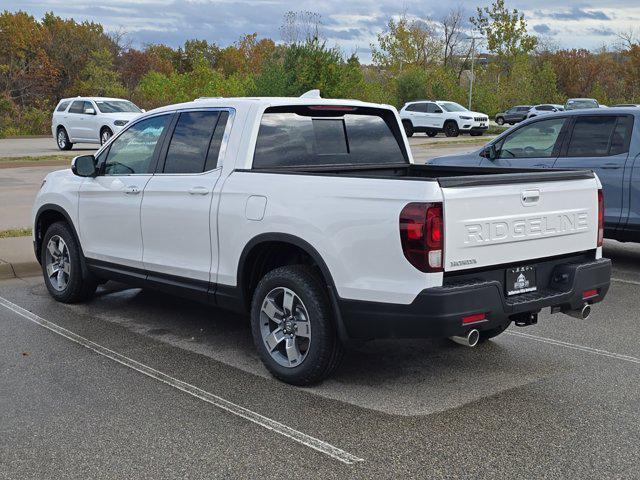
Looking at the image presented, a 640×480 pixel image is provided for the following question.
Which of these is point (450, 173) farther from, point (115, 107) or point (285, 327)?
point (115, 107)

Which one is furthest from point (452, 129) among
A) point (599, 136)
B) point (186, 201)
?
point (186, 201)

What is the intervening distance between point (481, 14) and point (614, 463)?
6667cm

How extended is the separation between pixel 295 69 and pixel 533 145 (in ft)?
63.5

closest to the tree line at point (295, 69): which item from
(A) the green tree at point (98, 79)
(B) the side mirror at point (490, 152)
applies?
(A) the green tree at point (98, 79)

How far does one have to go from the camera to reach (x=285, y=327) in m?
5.46

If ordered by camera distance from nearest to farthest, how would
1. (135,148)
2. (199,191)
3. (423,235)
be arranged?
1. (423,235)
2. (199,191)
3. (135,148)

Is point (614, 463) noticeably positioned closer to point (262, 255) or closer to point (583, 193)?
point (583, 193)

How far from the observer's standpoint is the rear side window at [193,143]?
6180 millimetres

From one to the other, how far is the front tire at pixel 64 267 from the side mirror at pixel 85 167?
706 millimetres

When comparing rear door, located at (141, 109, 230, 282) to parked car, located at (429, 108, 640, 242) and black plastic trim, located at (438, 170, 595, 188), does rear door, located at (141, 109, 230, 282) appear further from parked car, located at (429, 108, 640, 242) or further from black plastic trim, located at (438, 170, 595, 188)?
parked car, located at (429, 108, 640, 242)

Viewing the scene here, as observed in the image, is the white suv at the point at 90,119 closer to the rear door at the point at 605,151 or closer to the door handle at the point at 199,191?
the rear door at the point at 605,151

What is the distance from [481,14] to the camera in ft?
220

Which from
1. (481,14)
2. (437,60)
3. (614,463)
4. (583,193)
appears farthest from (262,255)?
(437,60)

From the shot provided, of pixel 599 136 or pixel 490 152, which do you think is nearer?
pixel 599 136
